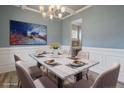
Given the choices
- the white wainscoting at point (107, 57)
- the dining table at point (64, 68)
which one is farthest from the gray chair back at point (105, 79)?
the white wainscoting at point (107, 57)

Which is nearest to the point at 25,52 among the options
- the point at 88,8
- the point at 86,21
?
the point at 86,21

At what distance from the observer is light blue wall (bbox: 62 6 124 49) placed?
2.80 m

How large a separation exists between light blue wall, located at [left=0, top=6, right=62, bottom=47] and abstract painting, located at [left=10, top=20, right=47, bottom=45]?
0.54 feet

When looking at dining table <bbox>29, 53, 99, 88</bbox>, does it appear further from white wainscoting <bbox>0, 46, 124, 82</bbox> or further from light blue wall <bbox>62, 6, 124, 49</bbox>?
light blue wall <bbox>62, 6, 124, 49</bbox>

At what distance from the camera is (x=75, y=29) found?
21.1 feet

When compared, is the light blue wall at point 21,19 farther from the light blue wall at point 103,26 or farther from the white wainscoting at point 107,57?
the white wainscoting at point 107,57

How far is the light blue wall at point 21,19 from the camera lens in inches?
140

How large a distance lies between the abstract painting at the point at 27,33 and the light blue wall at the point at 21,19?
165 millimetres

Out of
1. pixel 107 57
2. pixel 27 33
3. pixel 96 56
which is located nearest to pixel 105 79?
pixel 107 57

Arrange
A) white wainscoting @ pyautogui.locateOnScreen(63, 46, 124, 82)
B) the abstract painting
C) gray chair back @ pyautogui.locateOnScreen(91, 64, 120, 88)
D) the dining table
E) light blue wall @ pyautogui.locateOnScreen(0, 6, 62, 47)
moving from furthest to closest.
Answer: the abstract painting → light blue wall @ pyautogui.locateOnScreen(0, 6, 62, 47) → white wainscoting @ pyautogui.locateOnScreen(63, 46, 124, 82) → the dining table → gray chair back @ pyautogui.locateOnScreen(91, 64, 120, 88)

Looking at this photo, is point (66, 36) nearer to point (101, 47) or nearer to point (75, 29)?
point (75, 29)

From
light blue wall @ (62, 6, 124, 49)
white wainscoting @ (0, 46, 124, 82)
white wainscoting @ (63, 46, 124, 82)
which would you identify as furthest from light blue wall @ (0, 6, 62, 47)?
white wainscoting @ (63, 46, 124, 82)

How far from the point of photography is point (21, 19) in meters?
4.00

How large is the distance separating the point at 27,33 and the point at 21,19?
0.58m
